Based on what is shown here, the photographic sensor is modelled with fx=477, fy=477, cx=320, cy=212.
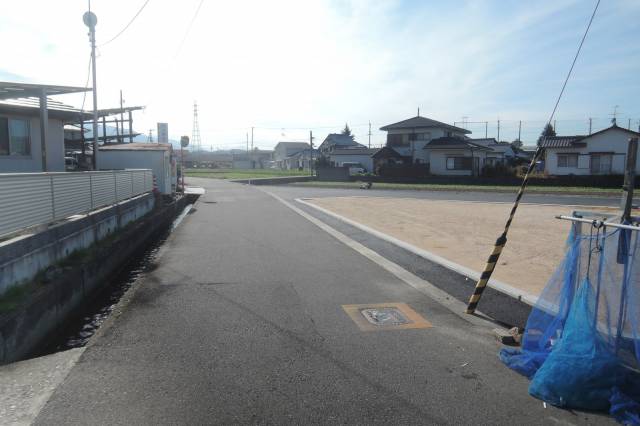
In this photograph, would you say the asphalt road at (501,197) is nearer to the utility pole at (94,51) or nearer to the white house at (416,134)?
the utility pole at (94,51)

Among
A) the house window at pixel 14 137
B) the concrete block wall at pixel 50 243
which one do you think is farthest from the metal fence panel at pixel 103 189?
the house window at pixel 14 137

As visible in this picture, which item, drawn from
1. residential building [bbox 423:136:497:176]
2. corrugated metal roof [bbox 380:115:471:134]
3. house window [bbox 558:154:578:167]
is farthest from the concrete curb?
corrugated metal roof [bbox 380:115:471:134]

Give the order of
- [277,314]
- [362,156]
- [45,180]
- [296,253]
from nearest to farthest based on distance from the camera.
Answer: [277,314]
[45,180]
[296,253]
[362,156]

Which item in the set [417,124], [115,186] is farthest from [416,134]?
[115,186]

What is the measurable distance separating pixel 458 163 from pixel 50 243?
43.1 metres

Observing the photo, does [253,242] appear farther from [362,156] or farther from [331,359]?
[362,156]

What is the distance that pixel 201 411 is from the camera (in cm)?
356

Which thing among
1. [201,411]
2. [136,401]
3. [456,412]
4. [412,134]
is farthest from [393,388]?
[412,134]

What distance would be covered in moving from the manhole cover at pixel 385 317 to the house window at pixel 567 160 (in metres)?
39.7

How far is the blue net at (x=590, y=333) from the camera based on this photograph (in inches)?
149

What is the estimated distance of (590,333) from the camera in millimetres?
4020

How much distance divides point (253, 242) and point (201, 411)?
311 inches

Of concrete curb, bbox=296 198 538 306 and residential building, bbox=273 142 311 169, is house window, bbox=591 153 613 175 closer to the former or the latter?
concrete curb, bbox=296 198 538 306

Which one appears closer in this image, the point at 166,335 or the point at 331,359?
→ the point at 331,359
